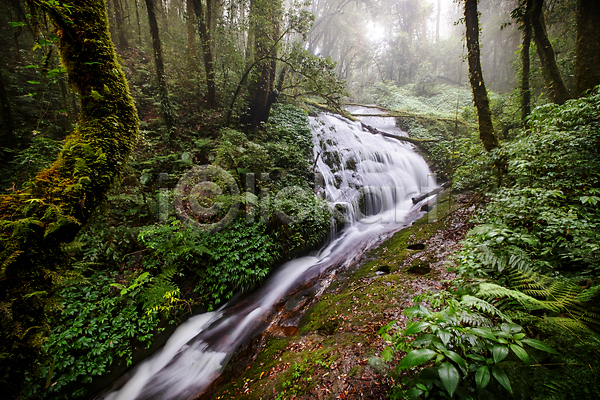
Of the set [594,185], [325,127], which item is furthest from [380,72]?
[594,185]

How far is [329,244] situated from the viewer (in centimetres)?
771

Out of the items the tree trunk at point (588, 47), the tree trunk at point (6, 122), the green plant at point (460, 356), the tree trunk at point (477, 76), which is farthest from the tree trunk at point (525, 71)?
the tree trunk at point (6, 122)

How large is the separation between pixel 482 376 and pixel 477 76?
7321mm

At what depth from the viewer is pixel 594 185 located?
11.1 feet

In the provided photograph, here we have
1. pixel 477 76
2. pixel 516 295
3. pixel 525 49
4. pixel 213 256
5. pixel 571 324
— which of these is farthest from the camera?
pixel 525 49

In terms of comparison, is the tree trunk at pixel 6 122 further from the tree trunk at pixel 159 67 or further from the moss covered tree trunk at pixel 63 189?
the moss covered tree trunk at pixel 63 189

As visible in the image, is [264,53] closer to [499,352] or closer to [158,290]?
[158,290]

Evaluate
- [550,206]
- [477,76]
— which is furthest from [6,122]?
[477,76]

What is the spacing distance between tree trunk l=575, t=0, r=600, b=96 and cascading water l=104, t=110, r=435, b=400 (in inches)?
223

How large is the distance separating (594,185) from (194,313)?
25.5 ft

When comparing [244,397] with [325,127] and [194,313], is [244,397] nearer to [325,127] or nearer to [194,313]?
[194,313]

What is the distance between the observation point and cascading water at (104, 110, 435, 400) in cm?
418

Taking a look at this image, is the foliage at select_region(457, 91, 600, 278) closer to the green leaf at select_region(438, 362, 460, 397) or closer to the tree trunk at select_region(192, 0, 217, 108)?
the green leaf at select_region(438, 362, 460, 397)

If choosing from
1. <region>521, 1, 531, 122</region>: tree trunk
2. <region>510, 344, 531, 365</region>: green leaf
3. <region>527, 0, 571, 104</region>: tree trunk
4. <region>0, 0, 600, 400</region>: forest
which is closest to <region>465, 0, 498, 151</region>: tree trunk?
<region>0, 0, 600, 400</region>: forest
